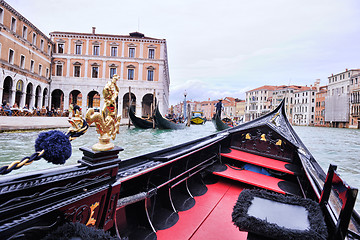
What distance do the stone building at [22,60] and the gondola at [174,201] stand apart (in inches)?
476

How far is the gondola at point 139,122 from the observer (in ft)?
31.4

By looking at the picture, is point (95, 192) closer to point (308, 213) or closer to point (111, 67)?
point (308, 213)

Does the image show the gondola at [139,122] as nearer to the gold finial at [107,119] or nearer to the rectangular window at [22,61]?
the rectangular window at [22,61]

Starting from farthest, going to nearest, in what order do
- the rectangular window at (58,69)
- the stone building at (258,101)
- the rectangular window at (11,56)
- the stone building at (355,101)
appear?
1. the stone building at (258,101)
2. the stone building at (355,101)
3. the rectangular window at (58,69)
4. the rectangular window at (11,56)

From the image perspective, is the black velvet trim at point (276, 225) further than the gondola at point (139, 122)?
No

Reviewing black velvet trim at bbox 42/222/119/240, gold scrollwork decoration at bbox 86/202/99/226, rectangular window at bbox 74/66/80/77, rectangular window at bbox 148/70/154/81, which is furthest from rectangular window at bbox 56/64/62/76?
black velvet trim at bbox 42/222/119/240

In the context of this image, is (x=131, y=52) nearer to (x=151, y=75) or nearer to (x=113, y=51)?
(x=113, y=51)

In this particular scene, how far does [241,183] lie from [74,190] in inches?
61.6

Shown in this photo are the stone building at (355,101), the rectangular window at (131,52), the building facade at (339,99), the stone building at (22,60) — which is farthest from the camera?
the building facade at (339,99)

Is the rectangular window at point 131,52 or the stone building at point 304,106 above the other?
the rectangular window at point 131,52

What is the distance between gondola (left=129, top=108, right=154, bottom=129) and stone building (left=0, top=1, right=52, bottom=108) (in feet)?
21.1

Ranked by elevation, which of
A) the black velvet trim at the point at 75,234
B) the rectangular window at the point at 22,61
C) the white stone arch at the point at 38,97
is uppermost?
the rectangular window at the point at 22,61

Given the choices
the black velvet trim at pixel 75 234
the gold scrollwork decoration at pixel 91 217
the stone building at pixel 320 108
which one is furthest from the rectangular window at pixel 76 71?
the stone building at pixel 320 108

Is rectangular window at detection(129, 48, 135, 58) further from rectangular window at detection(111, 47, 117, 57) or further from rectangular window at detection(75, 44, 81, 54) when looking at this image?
rectangular window at detection(75, 44, 81, 54)
